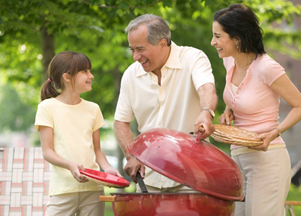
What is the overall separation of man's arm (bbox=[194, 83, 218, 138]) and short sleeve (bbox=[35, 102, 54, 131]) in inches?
39.3

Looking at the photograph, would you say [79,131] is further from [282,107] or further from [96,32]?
[282,107]

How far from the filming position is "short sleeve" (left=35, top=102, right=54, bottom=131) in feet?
9.49

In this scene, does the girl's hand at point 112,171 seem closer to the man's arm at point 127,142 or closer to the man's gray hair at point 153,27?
the man's arm at point 127,142

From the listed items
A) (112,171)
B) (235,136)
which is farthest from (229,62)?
(112,171)

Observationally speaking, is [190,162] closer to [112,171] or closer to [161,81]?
[112,171]

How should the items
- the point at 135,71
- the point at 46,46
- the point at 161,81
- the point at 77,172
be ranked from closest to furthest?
1. the point at 77,172
2. the point at 161,81
3. the point at 135,71
4. the point at 46,46

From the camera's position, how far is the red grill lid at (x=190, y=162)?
88.4 inches

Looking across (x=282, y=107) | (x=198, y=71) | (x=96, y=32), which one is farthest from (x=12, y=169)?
(x=282, y=107)

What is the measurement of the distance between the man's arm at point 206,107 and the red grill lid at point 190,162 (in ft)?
0.26

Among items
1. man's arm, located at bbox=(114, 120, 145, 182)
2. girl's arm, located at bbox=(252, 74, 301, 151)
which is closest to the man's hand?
man's arm, located at bbox=(114, 120, 145, 182)

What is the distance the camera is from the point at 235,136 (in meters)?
2.47

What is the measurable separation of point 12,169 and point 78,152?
1177 mm

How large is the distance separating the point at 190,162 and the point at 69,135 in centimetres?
103

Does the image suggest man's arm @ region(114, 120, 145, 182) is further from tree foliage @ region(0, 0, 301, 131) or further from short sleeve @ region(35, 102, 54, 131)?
short sleeve @ region(35, 102, 54, 131)
